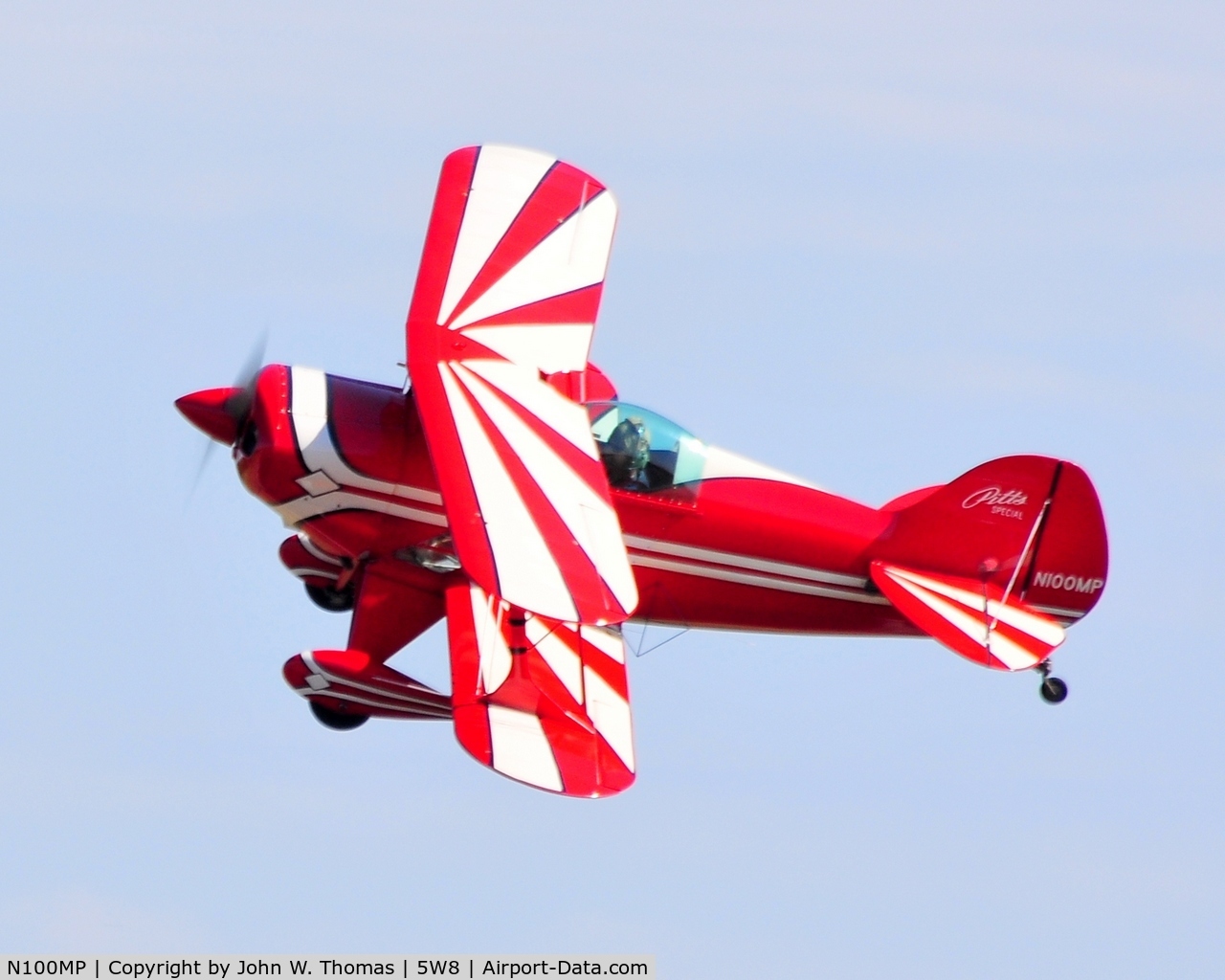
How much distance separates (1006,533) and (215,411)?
6253mm

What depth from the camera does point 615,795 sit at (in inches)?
653

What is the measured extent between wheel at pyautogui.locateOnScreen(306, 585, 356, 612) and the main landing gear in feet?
18.2

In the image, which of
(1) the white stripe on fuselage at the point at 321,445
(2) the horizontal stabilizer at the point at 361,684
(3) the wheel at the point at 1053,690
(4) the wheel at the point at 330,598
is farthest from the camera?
(4) the wheel at the point at 330,598

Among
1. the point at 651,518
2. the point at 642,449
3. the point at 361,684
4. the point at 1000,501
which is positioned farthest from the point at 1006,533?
the point at 361,684

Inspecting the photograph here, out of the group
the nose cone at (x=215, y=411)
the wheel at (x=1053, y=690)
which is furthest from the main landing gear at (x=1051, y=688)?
the nose cone at (x=215, y=411)

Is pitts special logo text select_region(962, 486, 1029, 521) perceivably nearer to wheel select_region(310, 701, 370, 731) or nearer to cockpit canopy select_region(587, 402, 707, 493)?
cockpit canopy select_region(587, 402, 707, 493)

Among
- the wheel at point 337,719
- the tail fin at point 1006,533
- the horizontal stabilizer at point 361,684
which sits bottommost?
the wheel at point 337,719

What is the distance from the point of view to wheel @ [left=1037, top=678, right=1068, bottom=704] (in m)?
18.5

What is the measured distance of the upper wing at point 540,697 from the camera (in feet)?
54.6

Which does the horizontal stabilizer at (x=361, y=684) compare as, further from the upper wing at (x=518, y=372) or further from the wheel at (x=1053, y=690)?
the wheel at (x=1053, y=690)

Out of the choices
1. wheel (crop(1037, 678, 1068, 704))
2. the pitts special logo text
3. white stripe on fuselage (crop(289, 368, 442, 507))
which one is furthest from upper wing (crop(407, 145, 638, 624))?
wheel (crop(1037, 678, 1068, 704))

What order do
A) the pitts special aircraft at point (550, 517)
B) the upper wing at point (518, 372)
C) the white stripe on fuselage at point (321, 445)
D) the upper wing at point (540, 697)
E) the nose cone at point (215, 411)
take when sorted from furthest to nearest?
1. the nose cone at point (215, 411)
2. the white stripe on fuselage at point (321, 445)
3. the pitts special aircraft at point (550, 517)
4. the upper wing at point (540, 697)
5. the upper wing at point (518, 372)

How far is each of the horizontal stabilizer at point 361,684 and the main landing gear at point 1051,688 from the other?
4767mm

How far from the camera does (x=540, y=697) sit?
685 inches
